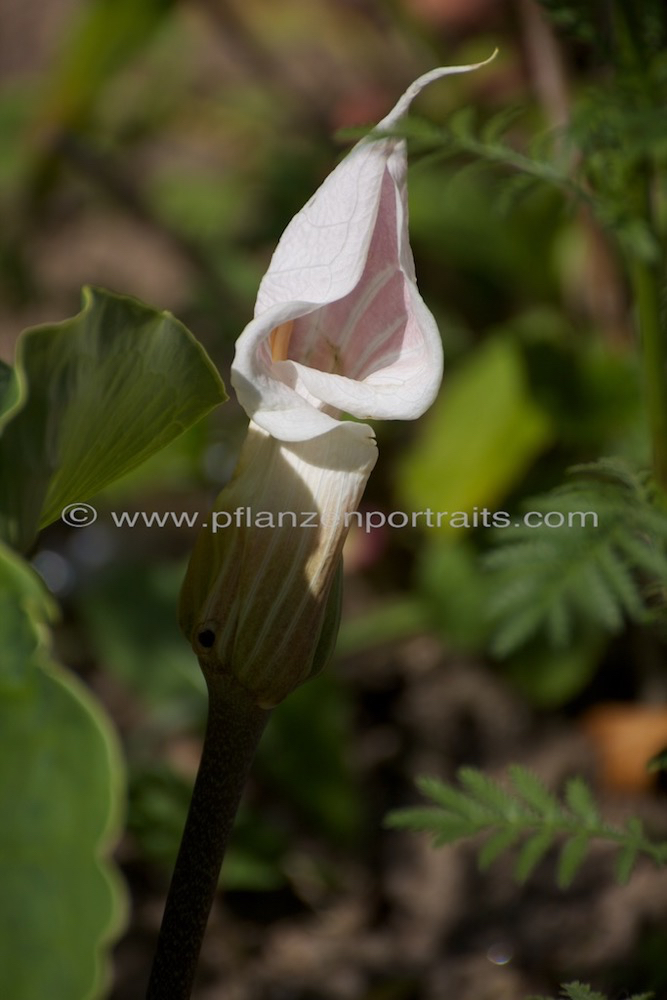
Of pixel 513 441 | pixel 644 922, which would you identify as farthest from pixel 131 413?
pixel 513 441

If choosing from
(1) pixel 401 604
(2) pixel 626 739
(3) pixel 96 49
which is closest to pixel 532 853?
(2) pixel 626 739

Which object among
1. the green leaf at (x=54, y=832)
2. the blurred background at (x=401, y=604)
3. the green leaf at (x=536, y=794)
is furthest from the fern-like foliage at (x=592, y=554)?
the green leaf at (x=54, y=832)

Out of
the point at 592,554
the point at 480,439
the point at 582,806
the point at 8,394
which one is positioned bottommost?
the point at 480,439

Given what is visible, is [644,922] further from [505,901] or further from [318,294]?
[318,294]

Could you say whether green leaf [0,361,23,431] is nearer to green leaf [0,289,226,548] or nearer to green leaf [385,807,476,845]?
green leaf [0,289,226,548]

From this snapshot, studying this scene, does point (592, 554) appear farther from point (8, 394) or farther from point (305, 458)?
point (8, 394)
